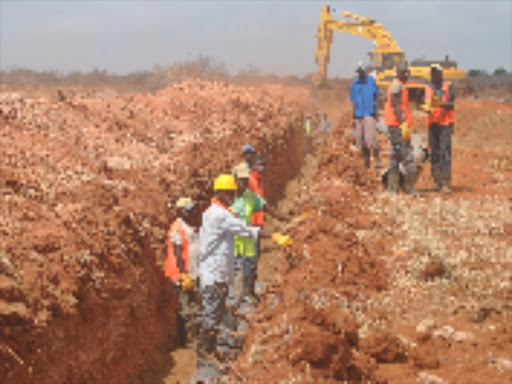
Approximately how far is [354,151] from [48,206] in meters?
11.2

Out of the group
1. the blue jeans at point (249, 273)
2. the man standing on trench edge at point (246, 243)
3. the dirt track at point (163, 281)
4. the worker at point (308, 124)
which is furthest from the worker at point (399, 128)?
the worker at point (308, 124)

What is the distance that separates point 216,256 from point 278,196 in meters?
10.2

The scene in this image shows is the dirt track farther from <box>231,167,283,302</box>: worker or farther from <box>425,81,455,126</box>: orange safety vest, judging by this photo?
<box>425,81,455,126</box>: orange safety vest

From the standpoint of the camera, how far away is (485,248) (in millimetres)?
8555

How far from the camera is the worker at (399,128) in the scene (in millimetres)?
11805

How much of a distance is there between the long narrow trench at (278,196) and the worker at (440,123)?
97.1 inches

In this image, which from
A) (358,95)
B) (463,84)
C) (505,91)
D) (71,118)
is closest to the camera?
(71,118)

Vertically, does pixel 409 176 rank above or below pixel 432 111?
below

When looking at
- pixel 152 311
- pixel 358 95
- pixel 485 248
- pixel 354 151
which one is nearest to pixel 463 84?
pixel 354 151

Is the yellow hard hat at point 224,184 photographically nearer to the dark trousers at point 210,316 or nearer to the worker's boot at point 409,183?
the dark trousers at point 210,316

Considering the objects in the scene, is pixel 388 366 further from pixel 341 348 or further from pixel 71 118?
pixel 71 118

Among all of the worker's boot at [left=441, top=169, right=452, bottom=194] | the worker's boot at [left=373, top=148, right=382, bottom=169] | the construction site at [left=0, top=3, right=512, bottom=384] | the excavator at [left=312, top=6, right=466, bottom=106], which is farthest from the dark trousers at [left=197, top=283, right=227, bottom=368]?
the excavator at [left=312, top=6, right=466, bottom=106]

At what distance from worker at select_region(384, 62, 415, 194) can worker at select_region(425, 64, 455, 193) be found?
1.38 feet

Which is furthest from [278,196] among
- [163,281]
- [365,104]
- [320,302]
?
[320,302]
